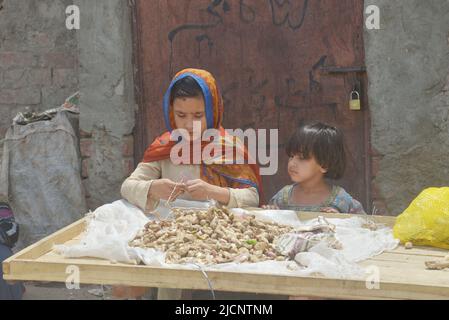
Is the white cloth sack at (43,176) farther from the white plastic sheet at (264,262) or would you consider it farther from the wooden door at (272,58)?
the white plastic sheet at (264,262)

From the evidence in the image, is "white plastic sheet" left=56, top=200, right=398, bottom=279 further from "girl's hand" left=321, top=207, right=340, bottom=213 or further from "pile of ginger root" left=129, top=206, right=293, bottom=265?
"girl's hand" left=321, top=207, right=340, bottom=213

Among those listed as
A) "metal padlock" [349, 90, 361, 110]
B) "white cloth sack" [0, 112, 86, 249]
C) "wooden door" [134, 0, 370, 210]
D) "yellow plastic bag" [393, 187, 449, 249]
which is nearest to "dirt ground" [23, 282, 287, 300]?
"white cloth sack" [0, 112, 86, 249]

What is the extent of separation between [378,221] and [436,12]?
166 cm

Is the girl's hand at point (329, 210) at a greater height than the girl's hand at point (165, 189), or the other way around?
the girl's hand at point (165, 189)

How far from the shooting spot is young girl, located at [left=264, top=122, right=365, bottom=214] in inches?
127

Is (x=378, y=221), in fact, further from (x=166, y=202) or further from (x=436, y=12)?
(x=436, y=12)

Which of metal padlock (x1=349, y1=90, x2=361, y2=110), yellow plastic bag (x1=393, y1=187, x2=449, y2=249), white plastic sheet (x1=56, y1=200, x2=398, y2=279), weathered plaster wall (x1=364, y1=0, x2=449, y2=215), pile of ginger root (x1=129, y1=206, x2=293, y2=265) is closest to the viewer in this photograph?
white plastic sheet (x1=56, y1=200, x2=398, y2=279)

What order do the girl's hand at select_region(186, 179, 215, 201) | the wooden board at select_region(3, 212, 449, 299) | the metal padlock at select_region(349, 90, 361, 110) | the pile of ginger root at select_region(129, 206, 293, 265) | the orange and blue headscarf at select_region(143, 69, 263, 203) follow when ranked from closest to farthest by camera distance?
the wooden board at select_region(3, 212, 449, 299) < the pile of ginger root at select_region(129, 206, 293, 265) < the girl's hand at select_region(186, 179, 215, 201) < the orange and blue headscarf at select_region(143, 69, 263, 203) < the metal padlock at select_region(349, 90, 361, 110)

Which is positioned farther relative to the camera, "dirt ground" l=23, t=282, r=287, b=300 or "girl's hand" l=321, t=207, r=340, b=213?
"dirt ground" l=23, t=282, r=287, b=300

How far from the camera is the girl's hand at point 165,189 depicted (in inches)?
114

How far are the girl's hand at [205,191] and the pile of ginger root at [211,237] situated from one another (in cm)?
14

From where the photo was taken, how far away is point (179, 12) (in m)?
4.29

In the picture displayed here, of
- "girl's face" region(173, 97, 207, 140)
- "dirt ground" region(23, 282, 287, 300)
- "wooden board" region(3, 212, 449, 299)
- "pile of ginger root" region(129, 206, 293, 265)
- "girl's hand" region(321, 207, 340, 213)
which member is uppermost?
"girl's face" region(173, 97, 207, 140)

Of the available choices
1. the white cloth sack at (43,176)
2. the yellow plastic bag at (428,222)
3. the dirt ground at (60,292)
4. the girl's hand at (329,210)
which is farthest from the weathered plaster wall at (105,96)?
the yellow plastic bag at (428,222)
